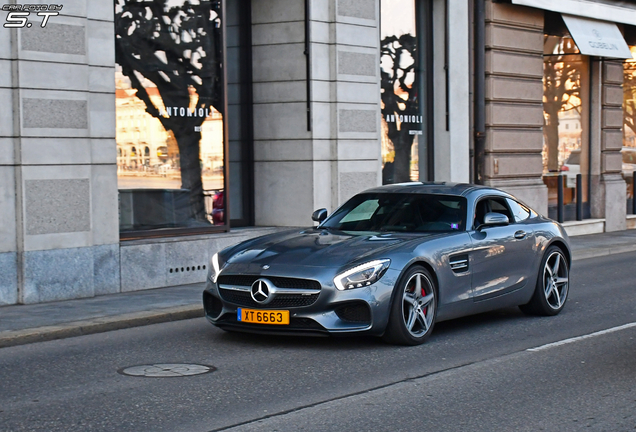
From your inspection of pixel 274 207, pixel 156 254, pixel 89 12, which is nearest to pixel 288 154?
pixel 274 207

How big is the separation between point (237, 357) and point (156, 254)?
538 centimetres

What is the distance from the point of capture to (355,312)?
8.27 m

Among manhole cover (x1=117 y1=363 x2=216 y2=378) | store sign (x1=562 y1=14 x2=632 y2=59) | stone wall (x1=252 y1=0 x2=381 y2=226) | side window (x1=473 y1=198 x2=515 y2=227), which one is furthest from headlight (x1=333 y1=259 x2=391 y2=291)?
store sign (x1=562 y1=14 x2=632 y2=59)

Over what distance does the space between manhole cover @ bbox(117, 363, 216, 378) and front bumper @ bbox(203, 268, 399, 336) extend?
799 mm

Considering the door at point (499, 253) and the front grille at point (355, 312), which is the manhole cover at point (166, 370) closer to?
the front grille at point (355, 312)

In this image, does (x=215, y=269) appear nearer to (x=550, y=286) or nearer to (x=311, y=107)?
(x=550, y=286)

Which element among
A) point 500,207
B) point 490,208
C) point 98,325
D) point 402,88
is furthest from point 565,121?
point 98,325

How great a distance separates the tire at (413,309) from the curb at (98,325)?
123 inches

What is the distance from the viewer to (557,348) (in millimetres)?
8656

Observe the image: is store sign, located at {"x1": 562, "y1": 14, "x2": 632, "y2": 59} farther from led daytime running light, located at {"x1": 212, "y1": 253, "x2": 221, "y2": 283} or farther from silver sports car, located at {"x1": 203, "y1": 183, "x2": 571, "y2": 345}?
led daytime running light, located at {"x1": 212, "y1": 253, "x2": 221, "y2": 283}

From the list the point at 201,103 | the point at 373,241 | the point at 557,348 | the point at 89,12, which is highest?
the point at 89,12

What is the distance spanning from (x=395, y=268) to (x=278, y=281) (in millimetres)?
1002

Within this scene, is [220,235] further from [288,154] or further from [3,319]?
[3,319]

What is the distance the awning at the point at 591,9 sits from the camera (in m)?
21.0
